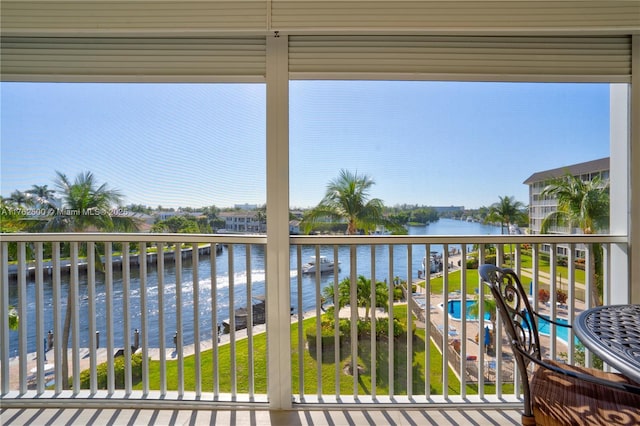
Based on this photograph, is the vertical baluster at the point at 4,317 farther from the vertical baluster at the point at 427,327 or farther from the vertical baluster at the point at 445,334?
the vertical baluster at the point at 445,334

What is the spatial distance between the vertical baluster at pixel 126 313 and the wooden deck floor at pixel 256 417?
0.18 meters

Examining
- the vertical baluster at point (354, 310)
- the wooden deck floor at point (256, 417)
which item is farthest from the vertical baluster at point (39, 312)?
the vertical baluster at point (354, 310)

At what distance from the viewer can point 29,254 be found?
1995mm

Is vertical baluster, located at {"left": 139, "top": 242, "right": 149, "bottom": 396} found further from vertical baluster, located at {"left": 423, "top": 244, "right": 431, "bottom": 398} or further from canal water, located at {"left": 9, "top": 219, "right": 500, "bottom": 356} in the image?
vertical baluster, located at {"left": 423, "top": 244, "right": 431, "bottom": 398}

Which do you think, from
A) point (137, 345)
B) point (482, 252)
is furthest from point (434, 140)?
point (137, 345)

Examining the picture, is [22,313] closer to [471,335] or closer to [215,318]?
[215,318]

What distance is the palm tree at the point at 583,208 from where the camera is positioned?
6.34 feet

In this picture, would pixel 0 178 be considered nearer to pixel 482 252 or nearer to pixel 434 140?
pixel 434 140

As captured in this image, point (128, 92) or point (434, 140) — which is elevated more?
point (128, 92)

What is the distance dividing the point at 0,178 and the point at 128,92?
0.98 metres

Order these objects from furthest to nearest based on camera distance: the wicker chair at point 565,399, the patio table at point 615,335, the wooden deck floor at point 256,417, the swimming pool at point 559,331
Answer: the swimming pool at point 559,331
the wooden deck floor at point 256,417
the wicker chair at point 565,399
the patio table at point 615,335

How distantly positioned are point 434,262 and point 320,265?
73cm

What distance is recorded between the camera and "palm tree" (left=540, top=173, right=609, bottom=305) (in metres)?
1.93

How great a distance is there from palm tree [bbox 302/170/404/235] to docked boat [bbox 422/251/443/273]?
252 mm
